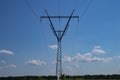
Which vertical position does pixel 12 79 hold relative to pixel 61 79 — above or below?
above

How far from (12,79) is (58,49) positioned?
373 feet

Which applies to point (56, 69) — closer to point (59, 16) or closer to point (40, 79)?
point (59, 16)

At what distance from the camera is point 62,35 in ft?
104

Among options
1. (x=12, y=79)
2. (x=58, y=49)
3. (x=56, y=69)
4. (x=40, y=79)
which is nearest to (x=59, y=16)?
(x=58, y=49)

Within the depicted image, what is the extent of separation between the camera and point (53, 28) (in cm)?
3148

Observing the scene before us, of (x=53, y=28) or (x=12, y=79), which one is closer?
(x=53, y=28)

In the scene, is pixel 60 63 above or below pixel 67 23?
below

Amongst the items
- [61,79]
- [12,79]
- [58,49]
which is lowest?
[61,79]

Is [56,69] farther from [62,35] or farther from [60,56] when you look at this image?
[62,35]

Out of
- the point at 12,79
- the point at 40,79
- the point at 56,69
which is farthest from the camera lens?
the point at 12,79

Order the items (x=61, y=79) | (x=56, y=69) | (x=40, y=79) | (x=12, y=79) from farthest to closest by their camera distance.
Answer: (x=12, y=79) < (x=40, y=79) < (x=61, y=79) < (x=56, y=69)

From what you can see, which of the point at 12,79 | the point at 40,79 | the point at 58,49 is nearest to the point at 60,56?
the point at 58,49

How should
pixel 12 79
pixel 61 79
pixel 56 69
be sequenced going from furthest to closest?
pixel 12 79
pixel 61 79
pixel 56 69

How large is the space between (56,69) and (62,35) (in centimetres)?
377
